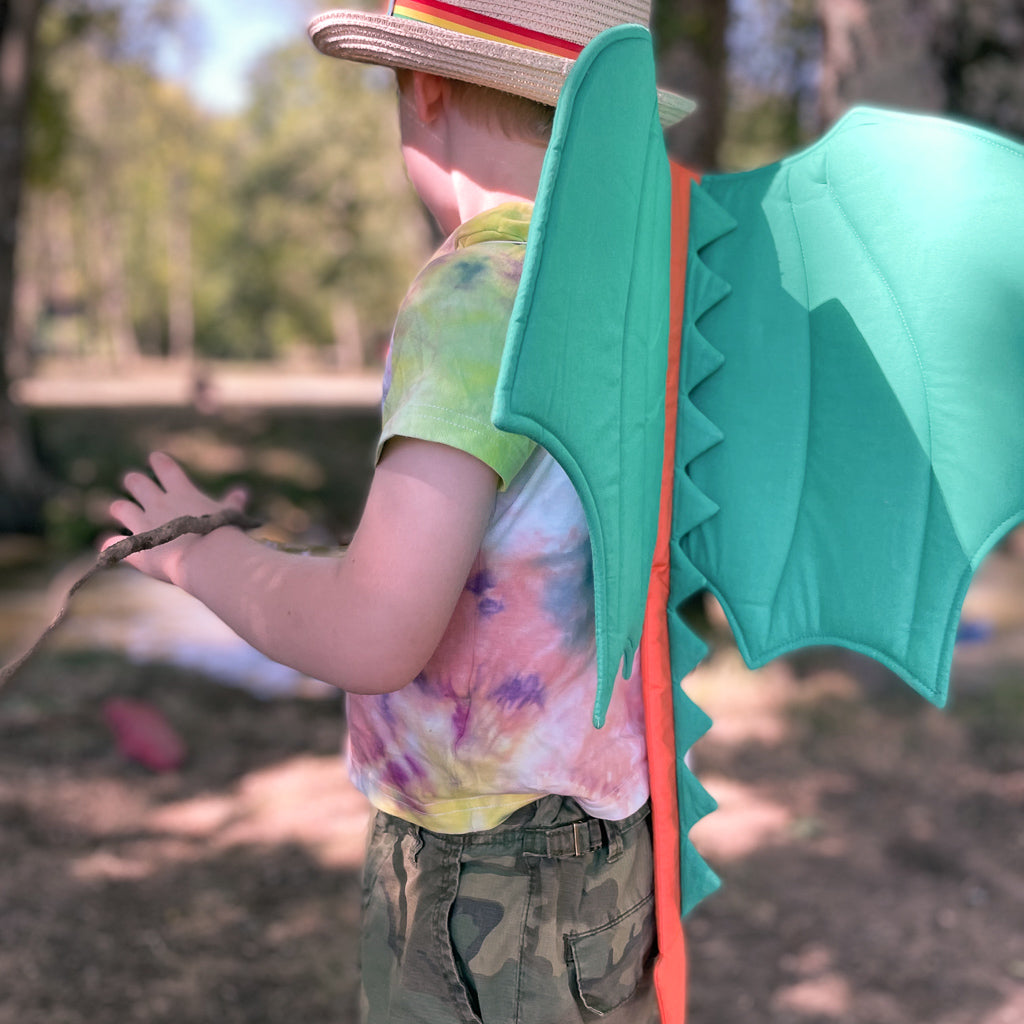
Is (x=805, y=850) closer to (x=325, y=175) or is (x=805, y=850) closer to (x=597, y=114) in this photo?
(x=597, y=114)

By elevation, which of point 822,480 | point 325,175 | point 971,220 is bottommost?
point 325,175

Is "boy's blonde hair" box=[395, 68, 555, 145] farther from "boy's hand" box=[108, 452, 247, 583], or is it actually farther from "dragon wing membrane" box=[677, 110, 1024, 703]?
"boy's hand" box=[108, 452, 247, 583]

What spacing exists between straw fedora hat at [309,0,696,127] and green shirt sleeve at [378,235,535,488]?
0.19 m

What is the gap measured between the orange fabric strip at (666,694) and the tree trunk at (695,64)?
16.6ft

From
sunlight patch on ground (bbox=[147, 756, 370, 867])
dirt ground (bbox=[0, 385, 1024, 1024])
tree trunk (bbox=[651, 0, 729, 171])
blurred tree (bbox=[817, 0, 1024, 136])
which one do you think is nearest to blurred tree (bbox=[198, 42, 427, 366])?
tree trunk (bbox=[651, 0, 729, 171])

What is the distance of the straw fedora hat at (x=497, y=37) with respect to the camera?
3.92 ft

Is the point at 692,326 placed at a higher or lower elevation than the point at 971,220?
lower

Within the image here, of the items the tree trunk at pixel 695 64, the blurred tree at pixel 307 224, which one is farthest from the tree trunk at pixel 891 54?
the blurred tree at pixel 307 224

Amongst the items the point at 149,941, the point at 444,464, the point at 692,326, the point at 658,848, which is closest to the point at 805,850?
the point at 149,941

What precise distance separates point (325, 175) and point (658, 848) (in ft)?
106

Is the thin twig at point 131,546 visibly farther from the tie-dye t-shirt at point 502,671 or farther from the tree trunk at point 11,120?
the tree trunk at point 11,120

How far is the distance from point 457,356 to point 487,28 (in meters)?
0.38

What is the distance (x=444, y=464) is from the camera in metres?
1.13

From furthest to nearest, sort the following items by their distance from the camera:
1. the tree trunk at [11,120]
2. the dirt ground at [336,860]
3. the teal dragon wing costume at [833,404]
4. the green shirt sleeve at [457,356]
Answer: the tree trunk at [11,120], the dirt ground at [336,860], the teal dragon wing costume at [833,404], the green shirt sleeve at [457,356]
